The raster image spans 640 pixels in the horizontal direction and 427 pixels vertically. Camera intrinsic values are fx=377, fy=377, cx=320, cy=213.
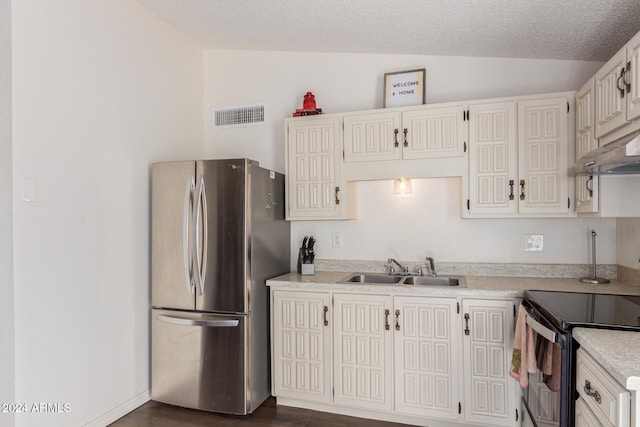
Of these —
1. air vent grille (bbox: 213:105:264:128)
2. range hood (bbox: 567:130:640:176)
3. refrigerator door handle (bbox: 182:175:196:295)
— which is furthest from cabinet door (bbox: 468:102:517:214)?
refrigerator door handle (bbox: 182:175:196:295)

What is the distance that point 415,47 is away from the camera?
2.87 m

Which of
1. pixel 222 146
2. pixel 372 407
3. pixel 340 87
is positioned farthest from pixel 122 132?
pixel 372 407

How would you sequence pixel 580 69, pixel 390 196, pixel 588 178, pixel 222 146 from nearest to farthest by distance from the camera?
pixel 588 178, pixel 580 69, pixel 390 196, pixel 222 146

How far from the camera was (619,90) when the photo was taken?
1820 millimetres

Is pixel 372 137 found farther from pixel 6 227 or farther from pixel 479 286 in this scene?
pixel 6 227

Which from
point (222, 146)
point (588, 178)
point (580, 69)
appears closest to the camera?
point (588, 178)

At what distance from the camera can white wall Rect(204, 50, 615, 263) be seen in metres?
2.76

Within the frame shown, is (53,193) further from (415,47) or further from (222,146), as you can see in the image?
(415,47)

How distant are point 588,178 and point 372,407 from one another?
1993 mm

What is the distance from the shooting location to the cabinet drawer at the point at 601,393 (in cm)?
117

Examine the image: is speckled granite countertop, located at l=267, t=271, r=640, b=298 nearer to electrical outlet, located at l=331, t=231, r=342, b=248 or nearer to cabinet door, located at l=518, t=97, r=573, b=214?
electrical outlet, located at l=331, t=231, r=342, b=248

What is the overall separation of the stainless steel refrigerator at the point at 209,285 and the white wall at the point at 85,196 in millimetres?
184

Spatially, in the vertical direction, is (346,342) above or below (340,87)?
below

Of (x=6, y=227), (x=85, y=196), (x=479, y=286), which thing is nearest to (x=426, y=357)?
(x=479, y=286)
